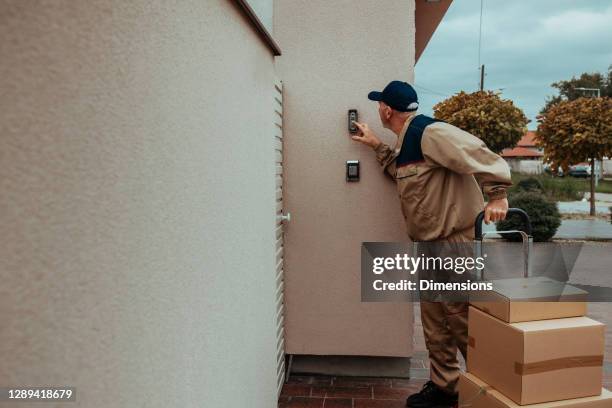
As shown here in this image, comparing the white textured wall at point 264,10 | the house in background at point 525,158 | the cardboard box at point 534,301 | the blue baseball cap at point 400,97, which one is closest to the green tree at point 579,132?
the blue baseball cap at point 400,97

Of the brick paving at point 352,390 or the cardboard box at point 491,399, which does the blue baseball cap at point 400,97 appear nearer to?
the cardboard box at point 491,399

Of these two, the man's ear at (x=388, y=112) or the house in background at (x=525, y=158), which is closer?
the man's ear at (x=388, y=112)

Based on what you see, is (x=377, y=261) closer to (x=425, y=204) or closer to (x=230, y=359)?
(x=425, y=204)

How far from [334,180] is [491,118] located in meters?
14.3

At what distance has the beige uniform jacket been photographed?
312cm

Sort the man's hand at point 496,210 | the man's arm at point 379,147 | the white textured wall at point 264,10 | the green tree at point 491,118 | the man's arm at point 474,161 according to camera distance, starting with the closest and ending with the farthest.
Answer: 1. the white textured wall at point 264,10
2. the man's hand at point 496,210
3. the man's arm at point 474,161
4. the man's arm at point 379,147
5. the green tree at point 491,118

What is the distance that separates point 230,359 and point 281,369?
2067mm

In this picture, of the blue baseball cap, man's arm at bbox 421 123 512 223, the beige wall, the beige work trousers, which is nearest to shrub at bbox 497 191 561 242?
the beige wall

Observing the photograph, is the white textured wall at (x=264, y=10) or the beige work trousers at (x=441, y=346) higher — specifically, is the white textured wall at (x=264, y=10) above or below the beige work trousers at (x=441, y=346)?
above

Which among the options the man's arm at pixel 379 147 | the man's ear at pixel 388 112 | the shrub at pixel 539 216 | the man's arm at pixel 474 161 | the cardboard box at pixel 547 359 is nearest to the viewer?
the cardboard box at pixel 547 359

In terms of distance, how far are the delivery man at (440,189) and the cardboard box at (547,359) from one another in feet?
3.06

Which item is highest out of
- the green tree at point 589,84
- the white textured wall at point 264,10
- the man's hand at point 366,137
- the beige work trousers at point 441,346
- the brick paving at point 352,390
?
the green tree at point 589,84

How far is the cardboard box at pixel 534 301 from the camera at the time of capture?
6.95 feet

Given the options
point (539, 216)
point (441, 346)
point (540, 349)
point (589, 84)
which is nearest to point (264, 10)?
point (540, 349)
